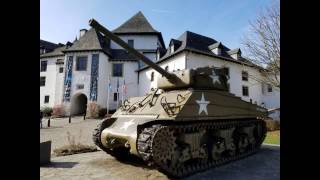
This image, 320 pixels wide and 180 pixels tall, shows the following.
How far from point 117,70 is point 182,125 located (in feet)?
99.2

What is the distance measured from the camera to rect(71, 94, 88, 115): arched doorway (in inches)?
1361

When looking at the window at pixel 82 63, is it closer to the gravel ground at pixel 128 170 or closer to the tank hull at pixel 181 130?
the gravel ground at pixel 128 170

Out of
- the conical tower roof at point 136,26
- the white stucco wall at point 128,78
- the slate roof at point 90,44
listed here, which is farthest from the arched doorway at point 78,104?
the conical tower roof at point 136,26

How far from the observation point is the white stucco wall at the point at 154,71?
27941 millimetres

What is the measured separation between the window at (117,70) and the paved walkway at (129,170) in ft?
90.5

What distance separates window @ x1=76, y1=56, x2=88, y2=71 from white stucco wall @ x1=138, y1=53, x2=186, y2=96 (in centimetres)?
693

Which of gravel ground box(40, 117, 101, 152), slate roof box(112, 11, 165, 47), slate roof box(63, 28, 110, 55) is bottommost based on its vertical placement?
gravel ground box(40, 117, 101, 152)

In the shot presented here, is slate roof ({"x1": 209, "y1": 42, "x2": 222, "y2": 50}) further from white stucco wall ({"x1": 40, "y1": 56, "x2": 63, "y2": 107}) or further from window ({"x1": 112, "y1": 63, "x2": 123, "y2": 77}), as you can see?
white stucco wall ({"x1": 40, "y1": 56, "x2": 63, "y2": 107})

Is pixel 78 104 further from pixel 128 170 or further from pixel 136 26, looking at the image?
pixel 128 170

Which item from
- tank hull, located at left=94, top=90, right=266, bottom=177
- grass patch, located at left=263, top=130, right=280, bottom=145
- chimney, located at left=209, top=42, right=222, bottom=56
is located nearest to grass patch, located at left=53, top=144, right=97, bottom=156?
tank hull, located at left=94, top=90, right=266, bottom=177

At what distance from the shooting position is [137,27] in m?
40.9
